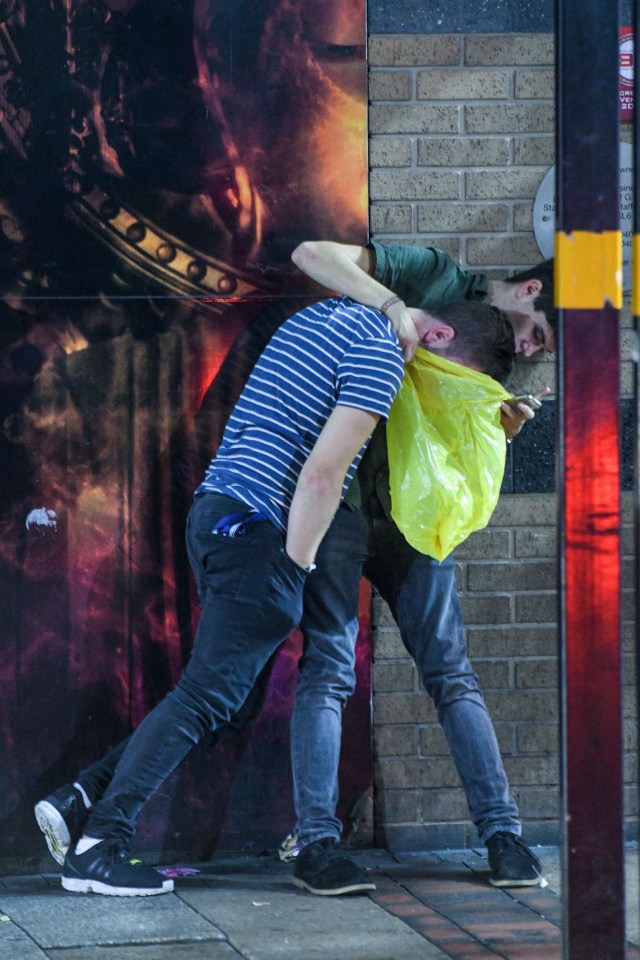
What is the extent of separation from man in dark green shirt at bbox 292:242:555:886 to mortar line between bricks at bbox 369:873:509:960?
0.30m

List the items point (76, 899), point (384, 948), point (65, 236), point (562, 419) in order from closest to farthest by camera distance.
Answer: point (562, 419), point (384, 948), point (76, 899), point (65, 236)

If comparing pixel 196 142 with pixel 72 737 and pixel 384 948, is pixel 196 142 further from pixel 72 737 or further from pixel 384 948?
pixel 384 948

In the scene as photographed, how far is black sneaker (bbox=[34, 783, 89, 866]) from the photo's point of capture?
15.0 ft

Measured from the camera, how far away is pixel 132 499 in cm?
487

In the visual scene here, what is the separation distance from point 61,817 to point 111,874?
9.7 inches

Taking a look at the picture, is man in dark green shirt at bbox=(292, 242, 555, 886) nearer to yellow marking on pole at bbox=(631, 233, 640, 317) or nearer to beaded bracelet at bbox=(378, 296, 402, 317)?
beaded bracelet at bbox=(378, 296, 402, 317)

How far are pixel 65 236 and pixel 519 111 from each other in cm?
156

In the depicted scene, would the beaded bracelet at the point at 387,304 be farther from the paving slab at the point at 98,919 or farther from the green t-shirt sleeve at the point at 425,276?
the paving slab at the point at 98,919

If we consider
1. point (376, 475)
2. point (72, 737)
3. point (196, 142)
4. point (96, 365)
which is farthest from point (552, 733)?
point (196, 142)

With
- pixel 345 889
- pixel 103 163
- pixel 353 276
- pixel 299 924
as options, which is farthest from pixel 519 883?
pixel 103 163

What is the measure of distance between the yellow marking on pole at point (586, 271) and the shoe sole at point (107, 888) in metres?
2.28

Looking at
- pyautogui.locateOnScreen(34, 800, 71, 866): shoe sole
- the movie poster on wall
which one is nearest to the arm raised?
the movie poster on wall

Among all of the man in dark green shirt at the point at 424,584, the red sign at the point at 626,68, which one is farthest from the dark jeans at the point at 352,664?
the red sign at the point at 626,68

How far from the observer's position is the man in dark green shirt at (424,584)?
4590 mm
